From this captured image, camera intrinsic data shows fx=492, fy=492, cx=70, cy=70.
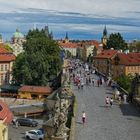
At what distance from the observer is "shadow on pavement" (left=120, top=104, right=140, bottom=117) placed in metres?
28.9

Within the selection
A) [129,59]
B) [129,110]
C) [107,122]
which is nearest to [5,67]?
[129,59]

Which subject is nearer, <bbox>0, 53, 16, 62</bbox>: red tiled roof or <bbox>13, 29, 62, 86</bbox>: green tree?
<bbox>13, 29, 62, 86</bbox>: green tree

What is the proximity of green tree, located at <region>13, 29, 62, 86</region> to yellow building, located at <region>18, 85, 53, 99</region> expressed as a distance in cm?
269

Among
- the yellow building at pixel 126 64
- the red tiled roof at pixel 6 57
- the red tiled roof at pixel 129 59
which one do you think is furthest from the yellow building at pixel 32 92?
the red tiled roof at pixel 129 59

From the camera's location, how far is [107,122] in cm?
2562

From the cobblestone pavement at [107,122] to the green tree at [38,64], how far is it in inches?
1013

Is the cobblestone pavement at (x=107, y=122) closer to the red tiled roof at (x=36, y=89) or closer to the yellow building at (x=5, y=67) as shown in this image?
the red tiled roof at (x=36, y=89)

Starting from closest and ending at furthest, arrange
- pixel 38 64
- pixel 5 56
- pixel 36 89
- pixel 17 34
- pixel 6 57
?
pixel 36 89, pixel 38 64, pixel 6 57, pixel 5 56, pixel 17 34

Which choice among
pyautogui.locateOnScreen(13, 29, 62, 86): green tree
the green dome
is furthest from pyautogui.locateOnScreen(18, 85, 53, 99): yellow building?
the green dome

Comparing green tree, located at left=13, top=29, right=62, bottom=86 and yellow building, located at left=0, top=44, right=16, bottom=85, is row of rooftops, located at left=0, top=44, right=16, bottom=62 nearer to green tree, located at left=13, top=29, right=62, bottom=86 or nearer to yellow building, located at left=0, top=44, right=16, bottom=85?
yellow building, located at left=0, top=44, right=16, bottom=85

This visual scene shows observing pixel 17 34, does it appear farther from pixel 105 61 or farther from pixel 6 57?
pixel 6 57

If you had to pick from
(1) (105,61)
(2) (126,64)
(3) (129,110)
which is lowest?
(1) (105,61)

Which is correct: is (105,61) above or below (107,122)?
below

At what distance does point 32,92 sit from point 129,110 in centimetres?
2895
